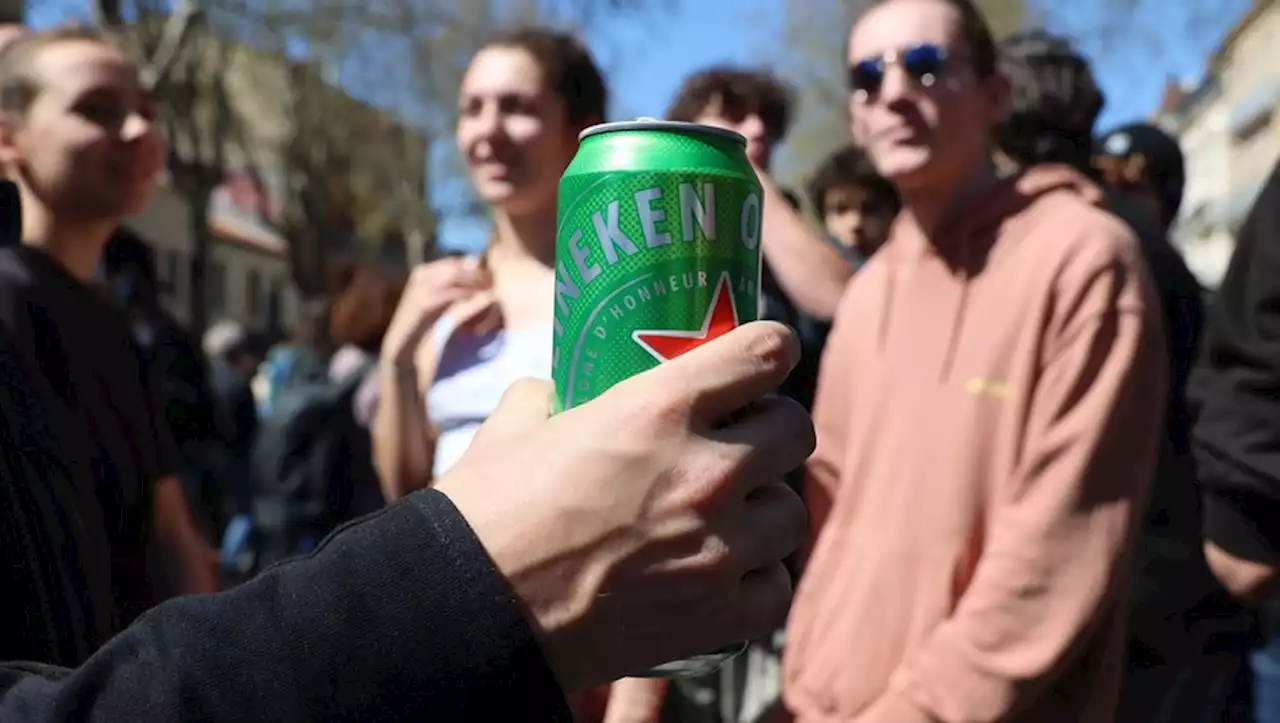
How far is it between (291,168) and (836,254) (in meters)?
29.5

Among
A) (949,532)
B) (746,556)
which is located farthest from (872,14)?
(746,556)

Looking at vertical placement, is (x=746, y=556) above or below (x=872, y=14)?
below

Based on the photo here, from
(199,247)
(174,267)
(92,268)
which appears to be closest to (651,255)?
(92,268)

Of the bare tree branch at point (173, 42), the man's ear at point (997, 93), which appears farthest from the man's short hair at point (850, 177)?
the bare tree branch at point (173, 42)

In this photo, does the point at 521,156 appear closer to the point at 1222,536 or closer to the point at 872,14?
the point at 872,14

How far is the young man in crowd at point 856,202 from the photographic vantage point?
4.18m

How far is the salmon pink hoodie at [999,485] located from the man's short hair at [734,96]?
3.86ft

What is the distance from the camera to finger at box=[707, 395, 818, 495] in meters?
0.86

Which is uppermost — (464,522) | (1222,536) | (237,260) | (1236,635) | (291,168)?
(464,522)

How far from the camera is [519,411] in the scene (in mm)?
1018

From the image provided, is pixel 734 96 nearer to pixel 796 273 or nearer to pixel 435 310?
pixel 796 273

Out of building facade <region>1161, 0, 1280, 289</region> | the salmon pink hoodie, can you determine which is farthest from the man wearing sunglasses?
building facade <region>1161, 0, 1280, 289</region>

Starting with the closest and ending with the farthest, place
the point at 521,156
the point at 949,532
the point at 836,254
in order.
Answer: the point at 949,532
the point at 521,156
the point at 836,254

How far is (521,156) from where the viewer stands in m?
2.54
